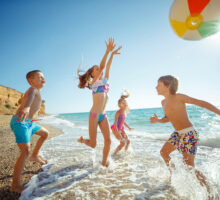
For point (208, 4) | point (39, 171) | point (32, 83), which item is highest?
point (208, 4)

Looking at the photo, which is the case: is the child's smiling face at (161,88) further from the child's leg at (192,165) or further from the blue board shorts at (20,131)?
the blue board shorts at (20,131)

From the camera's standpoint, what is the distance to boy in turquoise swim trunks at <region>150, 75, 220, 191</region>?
2223 mm

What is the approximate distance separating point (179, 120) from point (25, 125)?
256 centimetres

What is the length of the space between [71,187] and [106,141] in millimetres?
1056

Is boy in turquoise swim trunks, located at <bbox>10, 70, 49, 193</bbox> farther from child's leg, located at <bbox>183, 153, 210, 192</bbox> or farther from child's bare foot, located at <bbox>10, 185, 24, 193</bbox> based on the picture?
child's leg, located at <bbox>183, 153, 210, 192</bbox>

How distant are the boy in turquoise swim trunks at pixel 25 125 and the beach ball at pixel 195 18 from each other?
3.35 metres

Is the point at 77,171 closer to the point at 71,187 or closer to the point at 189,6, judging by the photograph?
the point at 71,187

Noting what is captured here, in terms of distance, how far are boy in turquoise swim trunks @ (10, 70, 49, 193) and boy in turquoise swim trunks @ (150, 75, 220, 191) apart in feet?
7.26

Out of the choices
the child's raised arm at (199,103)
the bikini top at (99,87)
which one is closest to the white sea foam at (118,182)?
the child's raised arm at (199,103)

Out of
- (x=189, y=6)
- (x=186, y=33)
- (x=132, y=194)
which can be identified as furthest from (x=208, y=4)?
(x=132, y=194)

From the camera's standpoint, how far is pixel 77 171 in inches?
117

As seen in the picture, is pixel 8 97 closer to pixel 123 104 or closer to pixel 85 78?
pixel 123 104

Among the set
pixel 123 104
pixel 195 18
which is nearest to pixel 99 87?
pixel 123 104

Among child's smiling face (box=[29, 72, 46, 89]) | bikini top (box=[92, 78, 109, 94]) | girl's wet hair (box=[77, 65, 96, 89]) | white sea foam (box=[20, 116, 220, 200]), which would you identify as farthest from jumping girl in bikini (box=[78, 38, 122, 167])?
child's smiling face (box=[29, 72, 46, 89])
